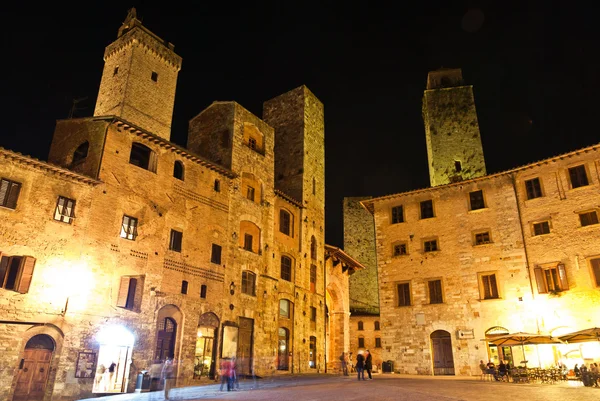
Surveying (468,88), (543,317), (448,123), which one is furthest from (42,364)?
(468,88)

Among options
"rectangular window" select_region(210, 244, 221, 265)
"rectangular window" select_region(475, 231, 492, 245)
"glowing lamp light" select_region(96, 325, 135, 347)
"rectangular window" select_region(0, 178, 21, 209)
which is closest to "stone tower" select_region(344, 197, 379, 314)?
"rectangular window" select_region(475, 231, 492, 245)

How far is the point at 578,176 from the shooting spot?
22.0 metres

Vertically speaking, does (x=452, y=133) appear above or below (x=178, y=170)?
above

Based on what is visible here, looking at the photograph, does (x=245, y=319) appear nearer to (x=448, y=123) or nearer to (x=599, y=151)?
(x=599, y=151)

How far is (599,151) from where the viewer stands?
21.4 m

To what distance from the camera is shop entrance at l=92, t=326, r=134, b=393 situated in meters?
16.1

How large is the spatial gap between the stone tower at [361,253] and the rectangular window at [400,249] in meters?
15.9

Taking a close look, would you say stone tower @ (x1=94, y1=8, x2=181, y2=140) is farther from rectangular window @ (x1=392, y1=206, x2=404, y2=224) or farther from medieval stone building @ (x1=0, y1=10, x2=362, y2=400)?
rectangular window @ (x1=392, y1=206, x2=404, y2=224)

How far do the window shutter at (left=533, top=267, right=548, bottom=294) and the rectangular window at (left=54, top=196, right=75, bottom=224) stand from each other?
21.6 meters

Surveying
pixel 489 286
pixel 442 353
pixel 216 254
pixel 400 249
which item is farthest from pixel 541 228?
pixel 216 254

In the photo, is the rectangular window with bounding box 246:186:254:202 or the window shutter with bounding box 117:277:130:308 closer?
the window shutter with bounding box 117:277:130:308

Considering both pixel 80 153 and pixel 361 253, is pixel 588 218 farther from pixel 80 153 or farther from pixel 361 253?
pixel 361 253

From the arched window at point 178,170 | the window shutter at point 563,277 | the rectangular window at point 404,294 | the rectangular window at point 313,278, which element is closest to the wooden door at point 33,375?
the arched window at point 178,170

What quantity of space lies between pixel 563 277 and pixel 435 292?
6.41 m
